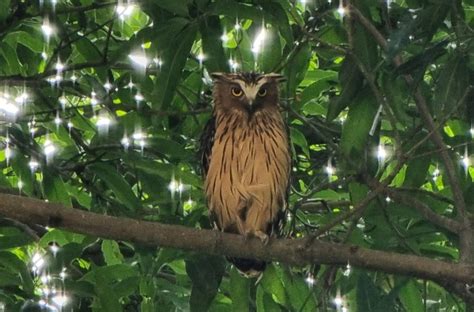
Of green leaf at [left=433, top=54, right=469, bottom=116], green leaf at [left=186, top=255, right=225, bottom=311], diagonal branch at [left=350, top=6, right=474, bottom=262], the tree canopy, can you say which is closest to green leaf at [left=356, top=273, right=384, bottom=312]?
the tree canopy

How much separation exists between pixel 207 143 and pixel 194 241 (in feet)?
3.60

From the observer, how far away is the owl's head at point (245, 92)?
382cm

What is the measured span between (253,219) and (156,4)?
1.19 metres

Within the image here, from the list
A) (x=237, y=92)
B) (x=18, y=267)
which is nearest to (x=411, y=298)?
(x=237, y=92)

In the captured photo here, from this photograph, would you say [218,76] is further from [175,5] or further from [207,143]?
[175,5]

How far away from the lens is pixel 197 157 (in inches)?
152

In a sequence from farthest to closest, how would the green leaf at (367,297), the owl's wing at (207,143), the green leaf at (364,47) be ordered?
the owl's wing at (207,143) → the green leaf at (364,47) → the green leaf at (367,297)

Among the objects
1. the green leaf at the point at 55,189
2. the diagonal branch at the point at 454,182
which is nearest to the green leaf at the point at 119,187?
the green leaf at the point at 55,189

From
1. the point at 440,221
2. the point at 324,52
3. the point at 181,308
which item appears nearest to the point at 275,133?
the point at 324,52

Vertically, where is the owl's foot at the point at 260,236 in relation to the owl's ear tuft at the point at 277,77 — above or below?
below

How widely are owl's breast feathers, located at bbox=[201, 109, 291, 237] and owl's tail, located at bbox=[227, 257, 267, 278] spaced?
0.25 m

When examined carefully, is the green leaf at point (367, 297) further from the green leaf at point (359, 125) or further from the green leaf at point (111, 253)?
the green leaf at point (111, 253)

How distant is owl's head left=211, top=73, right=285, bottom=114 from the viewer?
150 inches

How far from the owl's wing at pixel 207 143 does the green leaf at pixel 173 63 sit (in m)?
0.74
